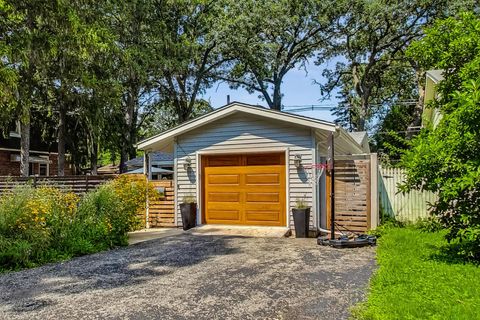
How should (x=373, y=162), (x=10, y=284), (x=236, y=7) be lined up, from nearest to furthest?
(x=10, y=284) → (x=373, y=162) → (x=236, y=7)

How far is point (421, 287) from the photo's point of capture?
4.21 meters

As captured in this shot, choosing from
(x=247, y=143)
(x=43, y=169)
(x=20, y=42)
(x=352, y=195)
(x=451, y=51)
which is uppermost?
(x=20, y=42)

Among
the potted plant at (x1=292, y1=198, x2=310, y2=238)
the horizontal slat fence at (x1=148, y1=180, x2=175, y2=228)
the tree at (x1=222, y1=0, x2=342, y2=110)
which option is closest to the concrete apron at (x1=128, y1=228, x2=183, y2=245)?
the horizontal slat fence at (x1=148, y1=180, x2=175, y2=228)

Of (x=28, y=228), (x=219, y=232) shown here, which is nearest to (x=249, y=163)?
(x=219, y=232)

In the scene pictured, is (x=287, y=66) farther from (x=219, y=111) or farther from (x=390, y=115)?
(x=219, y=111)

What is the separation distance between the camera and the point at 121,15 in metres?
19.4

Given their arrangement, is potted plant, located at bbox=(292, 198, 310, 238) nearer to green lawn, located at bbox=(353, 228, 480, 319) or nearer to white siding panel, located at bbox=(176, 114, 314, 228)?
white siding panel, located at bbox=(176, 114, 314, 228)

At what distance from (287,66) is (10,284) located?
22955mm

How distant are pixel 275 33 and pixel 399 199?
1663cm

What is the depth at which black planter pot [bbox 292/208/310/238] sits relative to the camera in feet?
29.8

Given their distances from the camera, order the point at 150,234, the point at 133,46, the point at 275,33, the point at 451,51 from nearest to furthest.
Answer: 1. the point at 451,51
2. the point at 150,234
3. the point at 133,46
4. the point at 275,33

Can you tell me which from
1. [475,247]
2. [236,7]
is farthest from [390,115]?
[475,247]

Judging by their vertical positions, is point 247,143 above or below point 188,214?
above

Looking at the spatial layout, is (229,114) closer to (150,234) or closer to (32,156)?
(150,234)
